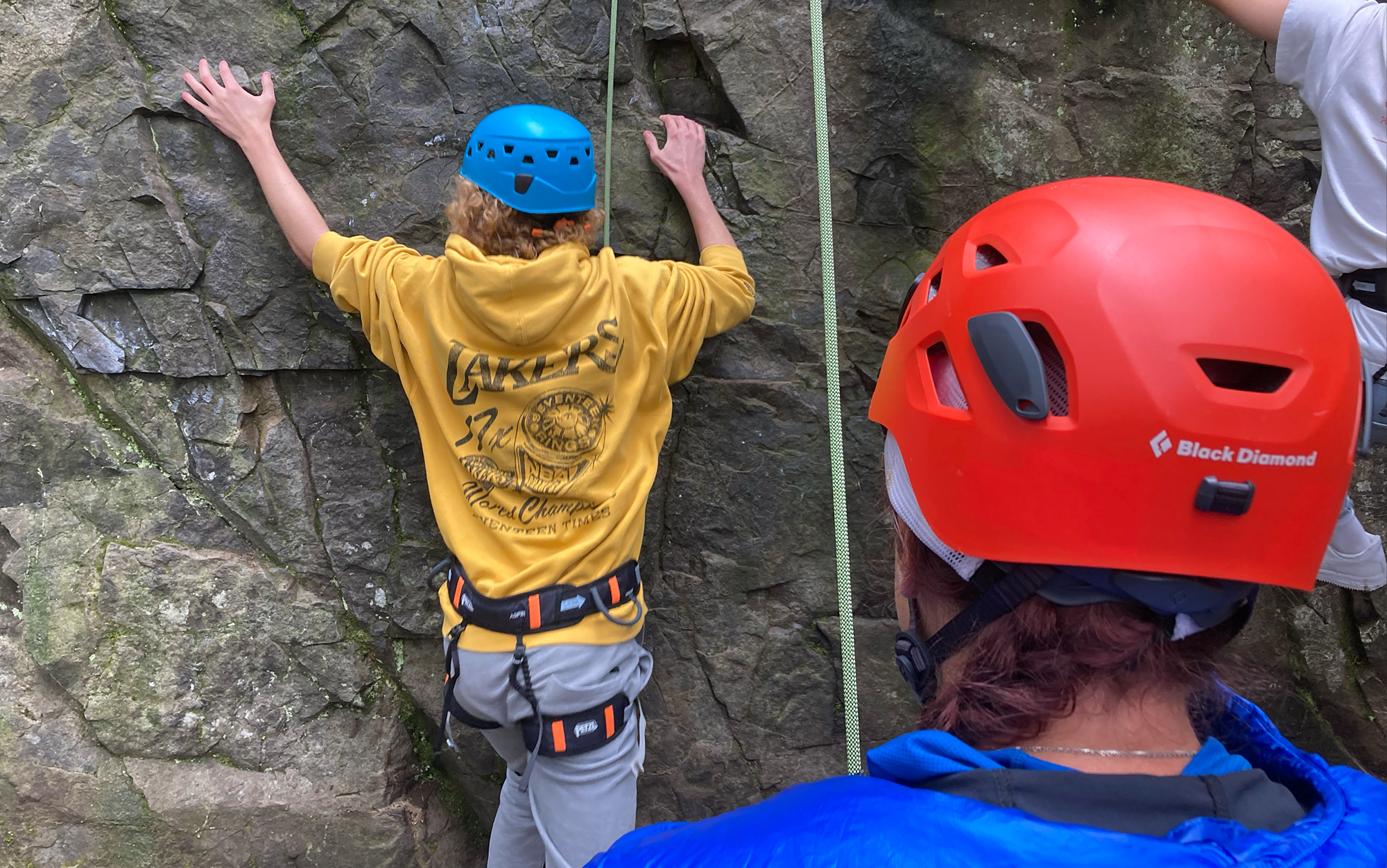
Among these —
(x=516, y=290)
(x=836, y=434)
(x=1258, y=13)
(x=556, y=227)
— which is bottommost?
(x=836, y=434)

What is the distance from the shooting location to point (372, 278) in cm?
221

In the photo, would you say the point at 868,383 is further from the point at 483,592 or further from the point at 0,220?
the point at 0,220

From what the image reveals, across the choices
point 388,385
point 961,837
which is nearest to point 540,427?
point 388,385

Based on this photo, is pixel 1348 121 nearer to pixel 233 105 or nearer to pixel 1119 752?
pixel 1119 752

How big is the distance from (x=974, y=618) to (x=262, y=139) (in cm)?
218

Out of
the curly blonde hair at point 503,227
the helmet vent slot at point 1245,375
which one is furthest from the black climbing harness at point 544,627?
the helmet vent slot at point 1245,375

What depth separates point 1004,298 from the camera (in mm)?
1180

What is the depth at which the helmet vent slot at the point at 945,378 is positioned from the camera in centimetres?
125

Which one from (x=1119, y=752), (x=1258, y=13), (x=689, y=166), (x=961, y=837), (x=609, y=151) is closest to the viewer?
(x=961, y=837)

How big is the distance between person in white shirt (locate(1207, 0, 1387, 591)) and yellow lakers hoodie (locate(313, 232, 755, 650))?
1394mm

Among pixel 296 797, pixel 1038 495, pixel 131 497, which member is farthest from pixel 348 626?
pixel 1038 495

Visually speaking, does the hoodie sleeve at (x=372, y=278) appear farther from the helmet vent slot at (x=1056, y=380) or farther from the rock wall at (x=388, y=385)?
the helmet vent slot at (x=1056, y=380)

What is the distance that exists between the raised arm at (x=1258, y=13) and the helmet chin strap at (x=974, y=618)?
1615mm

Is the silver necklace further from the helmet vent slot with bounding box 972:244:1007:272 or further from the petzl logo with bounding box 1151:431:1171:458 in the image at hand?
the helmet vent slot with bounding box 972:244:1007:272
